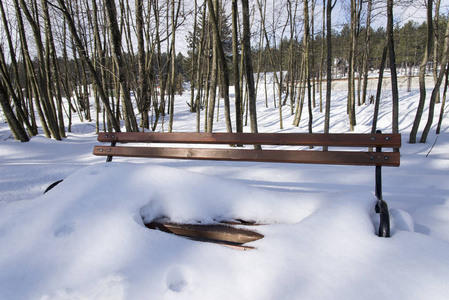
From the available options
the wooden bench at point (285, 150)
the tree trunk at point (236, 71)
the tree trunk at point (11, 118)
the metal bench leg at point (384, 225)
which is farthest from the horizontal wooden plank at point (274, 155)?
the tree trunk at point (11, 118)

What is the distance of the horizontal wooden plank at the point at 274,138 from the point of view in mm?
2326

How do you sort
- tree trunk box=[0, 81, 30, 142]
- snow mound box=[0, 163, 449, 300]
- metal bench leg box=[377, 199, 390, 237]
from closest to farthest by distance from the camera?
snow mound box=[0, 163, 449, 300]
metal bench leg box=[377, 199, 390, 237]
tree trunk box=[0, 81, 30, 142]

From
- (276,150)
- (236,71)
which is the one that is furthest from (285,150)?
(236,71)

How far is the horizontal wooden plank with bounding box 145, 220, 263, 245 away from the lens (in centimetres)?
180

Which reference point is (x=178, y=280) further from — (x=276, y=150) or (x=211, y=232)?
(x=276, y=150)

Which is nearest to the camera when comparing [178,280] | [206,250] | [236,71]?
[178,280]

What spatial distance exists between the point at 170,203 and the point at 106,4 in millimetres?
7425

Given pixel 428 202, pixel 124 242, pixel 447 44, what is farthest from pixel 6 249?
pixel 447 44

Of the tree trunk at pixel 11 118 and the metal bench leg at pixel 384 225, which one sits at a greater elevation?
the tree trunk at pixel 11 118

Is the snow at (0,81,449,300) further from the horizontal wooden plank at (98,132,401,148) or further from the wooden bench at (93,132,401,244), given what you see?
the horizontal wooden plank at (98,132,401,148)

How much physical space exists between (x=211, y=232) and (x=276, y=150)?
1176mm

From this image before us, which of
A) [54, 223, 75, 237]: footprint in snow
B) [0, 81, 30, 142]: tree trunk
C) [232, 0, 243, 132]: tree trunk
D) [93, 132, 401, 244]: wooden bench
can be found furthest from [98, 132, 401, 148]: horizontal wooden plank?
[0, 81, 30, 142]: tree trunk

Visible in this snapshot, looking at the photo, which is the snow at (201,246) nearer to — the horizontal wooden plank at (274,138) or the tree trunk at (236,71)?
the horizontal wooden plank at (274,138)

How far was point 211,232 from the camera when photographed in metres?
1.86
